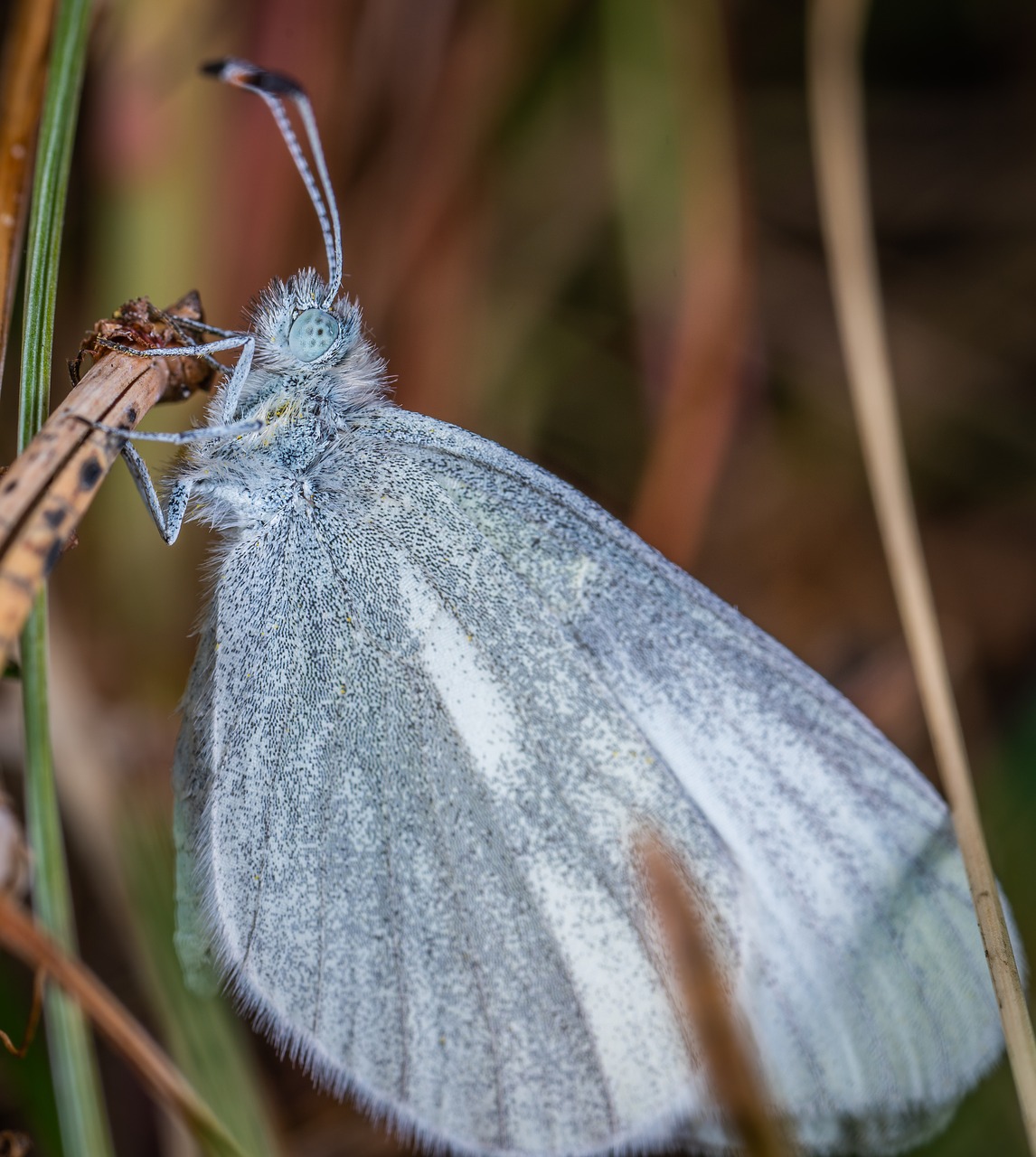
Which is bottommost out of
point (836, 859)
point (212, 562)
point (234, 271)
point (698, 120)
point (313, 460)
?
point (836, 859)

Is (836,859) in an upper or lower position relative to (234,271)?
lower

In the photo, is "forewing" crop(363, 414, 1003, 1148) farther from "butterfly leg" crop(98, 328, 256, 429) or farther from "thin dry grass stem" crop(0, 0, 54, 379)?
"thin dry grass stem" crop(0, 0, 54, 379)

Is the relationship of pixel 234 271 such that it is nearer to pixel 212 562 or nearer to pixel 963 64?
pixel 212 562

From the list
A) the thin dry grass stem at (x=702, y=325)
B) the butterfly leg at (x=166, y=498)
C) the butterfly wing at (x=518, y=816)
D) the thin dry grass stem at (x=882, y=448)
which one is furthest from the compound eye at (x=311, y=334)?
the thin dry grass stem at (x=702, y=325)

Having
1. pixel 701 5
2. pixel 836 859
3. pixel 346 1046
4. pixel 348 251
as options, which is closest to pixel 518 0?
pixel 701 5

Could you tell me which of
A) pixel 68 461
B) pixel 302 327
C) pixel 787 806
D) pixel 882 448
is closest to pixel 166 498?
pixel 302 327

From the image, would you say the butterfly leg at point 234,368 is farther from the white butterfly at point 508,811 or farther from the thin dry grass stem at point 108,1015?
the thin dry grass stem at point 108,1015

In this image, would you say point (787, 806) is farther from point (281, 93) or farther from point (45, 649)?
point (281, 93)
